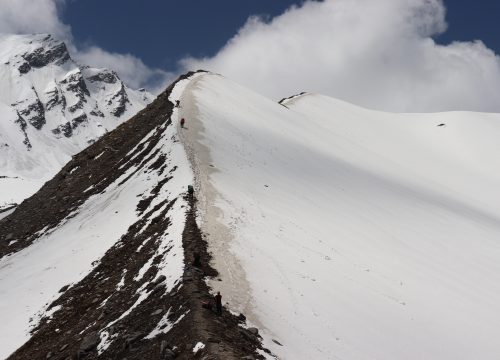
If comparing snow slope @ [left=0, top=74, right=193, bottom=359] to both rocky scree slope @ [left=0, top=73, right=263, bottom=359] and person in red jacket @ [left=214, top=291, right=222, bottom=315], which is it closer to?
rocky scree slope @ [left=0, top=73, right=263, bottom=359]

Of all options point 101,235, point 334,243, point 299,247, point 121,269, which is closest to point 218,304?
point 121,269

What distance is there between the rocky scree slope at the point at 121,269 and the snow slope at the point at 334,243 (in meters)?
1.22

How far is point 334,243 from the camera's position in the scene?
23.3 metres

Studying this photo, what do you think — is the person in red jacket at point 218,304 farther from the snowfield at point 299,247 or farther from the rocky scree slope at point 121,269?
the snowfield at point 299,247

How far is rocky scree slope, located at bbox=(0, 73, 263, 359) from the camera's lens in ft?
40.3

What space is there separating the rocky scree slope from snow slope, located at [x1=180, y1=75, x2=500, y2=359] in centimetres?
122

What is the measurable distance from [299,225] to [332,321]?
29.0 feet

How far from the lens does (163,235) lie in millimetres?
19312

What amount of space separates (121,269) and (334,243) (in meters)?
9.99

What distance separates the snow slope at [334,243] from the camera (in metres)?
15.6

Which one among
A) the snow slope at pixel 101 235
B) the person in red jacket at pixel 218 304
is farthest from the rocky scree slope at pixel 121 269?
the person in red jacket at pixel 218 304

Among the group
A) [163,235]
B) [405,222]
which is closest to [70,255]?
[163,235]

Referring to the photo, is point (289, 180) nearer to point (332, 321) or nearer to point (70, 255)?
point (70, 255)

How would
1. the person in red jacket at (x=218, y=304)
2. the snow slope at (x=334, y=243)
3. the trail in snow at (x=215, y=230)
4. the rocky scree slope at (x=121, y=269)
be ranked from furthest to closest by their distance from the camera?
the snow slope at (x=334, y=243) < the trail in snow at (x=215, y=230) < the person in red jacket at (x=218, y=304) < the rocky scree slope at (x=121, y=269)
